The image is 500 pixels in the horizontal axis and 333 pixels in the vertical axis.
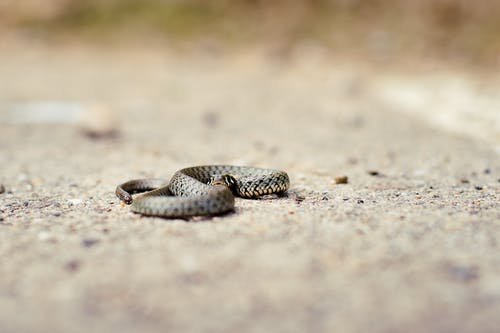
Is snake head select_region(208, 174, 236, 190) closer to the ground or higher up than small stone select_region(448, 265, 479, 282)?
higher up

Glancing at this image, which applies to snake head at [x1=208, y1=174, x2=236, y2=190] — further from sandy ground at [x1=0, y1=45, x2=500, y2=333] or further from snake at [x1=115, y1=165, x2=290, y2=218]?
sandy ground at [x1=0, y1=45, x2=500, y2=333]

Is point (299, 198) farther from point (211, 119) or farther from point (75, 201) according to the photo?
point (211, 119)

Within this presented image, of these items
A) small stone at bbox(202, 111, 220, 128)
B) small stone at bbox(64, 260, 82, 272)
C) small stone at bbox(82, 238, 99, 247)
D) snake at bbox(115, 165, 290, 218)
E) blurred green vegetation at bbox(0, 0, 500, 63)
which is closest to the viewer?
small stone at bbox(64, 260, 82, 272)

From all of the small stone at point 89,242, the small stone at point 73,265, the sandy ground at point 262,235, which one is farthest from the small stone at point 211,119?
the small stone at point 73,265

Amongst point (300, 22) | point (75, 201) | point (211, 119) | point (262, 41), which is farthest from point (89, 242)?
point (300, 22)

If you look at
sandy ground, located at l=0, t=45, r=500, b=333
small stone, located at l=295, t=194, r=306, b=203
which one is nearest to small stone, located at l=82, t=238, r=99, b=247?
sandy ground, located at l=0, t=45, r=500, b=333

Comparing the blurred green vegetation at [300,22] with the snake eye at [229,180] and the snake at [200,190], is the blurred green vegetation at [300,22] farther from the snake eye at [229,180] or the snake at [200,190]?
the snake eye at [229,180]

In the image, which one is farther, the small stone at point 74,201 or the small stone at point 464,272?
the small stone at point 74,201
